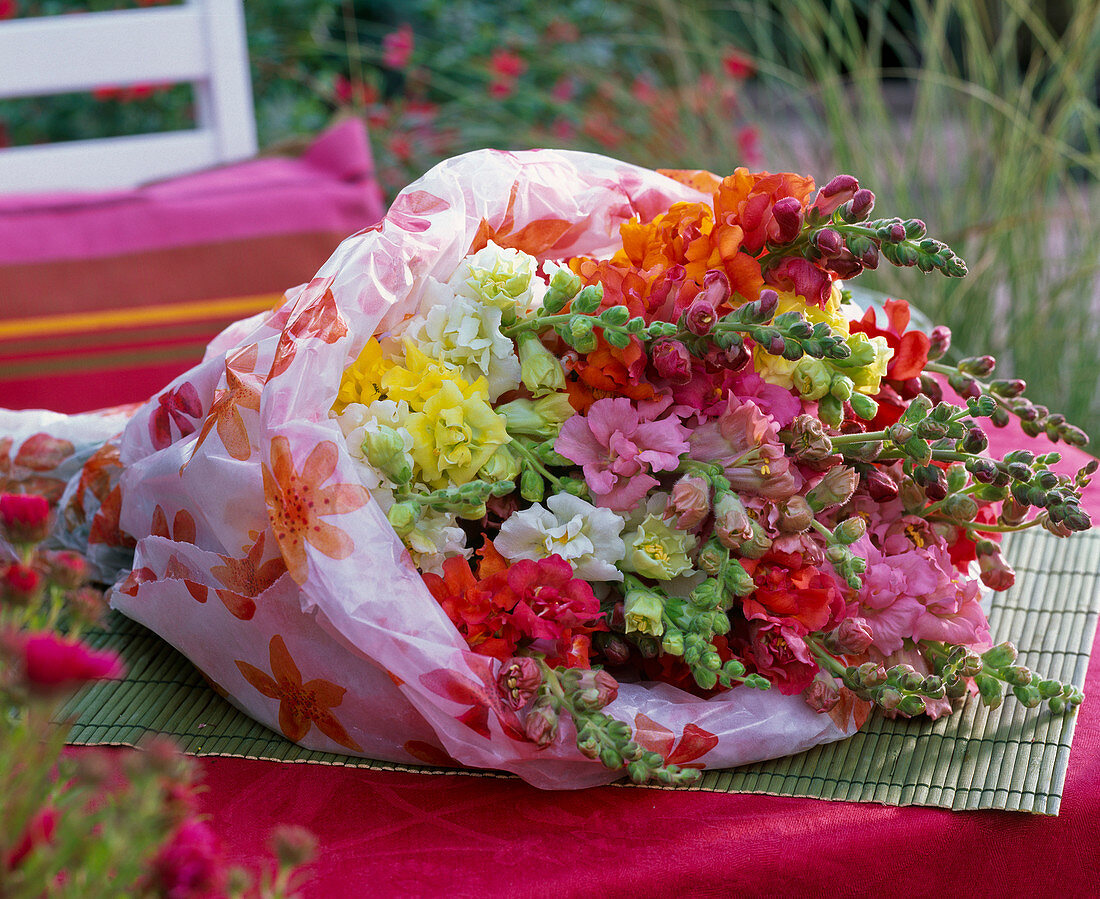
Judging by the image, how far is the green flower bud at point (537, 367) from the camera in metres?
0.78

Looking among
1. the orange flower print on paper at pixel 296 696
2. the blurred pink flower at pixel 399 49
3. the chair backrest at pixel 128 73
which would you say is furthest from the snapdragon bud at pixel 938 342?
the blurred pink flower at pixel 399 49

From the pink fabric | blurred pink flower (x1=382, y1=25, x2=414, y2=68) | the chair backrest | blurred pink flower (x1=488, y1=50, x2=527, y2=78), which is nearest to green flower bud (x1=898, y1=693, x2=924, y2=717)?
the pink fabric

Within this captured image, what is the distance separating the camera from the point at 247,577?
80cm

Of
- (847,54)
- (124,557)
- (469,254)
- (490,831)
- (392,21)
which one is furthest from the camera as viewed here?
(392,21)

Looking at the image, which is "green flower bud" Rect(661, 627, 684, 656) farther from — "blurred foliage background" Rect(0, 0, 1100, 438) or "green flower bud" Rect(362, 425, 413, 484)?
"blurred foliage background" Rect(0, 0, 1100, 438)

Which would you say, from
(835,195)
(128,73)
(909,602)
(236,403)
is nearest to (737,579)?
(909,602)

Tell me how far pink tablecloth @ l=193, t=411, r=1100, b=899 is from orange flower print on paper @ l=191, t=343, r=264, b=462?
246 mm

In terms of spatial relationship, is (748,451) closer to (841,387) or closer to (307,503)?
(841,387)

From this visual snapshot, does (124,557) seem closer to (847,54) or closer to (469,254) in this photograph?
(469,254)

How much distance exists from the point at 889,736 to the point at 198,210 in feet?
4.03

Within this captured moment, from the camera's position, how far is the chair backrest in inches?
77.0

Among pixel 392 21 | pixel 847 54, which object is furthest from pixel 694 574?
pixel 392 21

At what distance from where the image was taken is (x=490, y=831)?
72 cm

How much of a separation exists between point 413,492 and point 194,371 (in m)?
0.30
